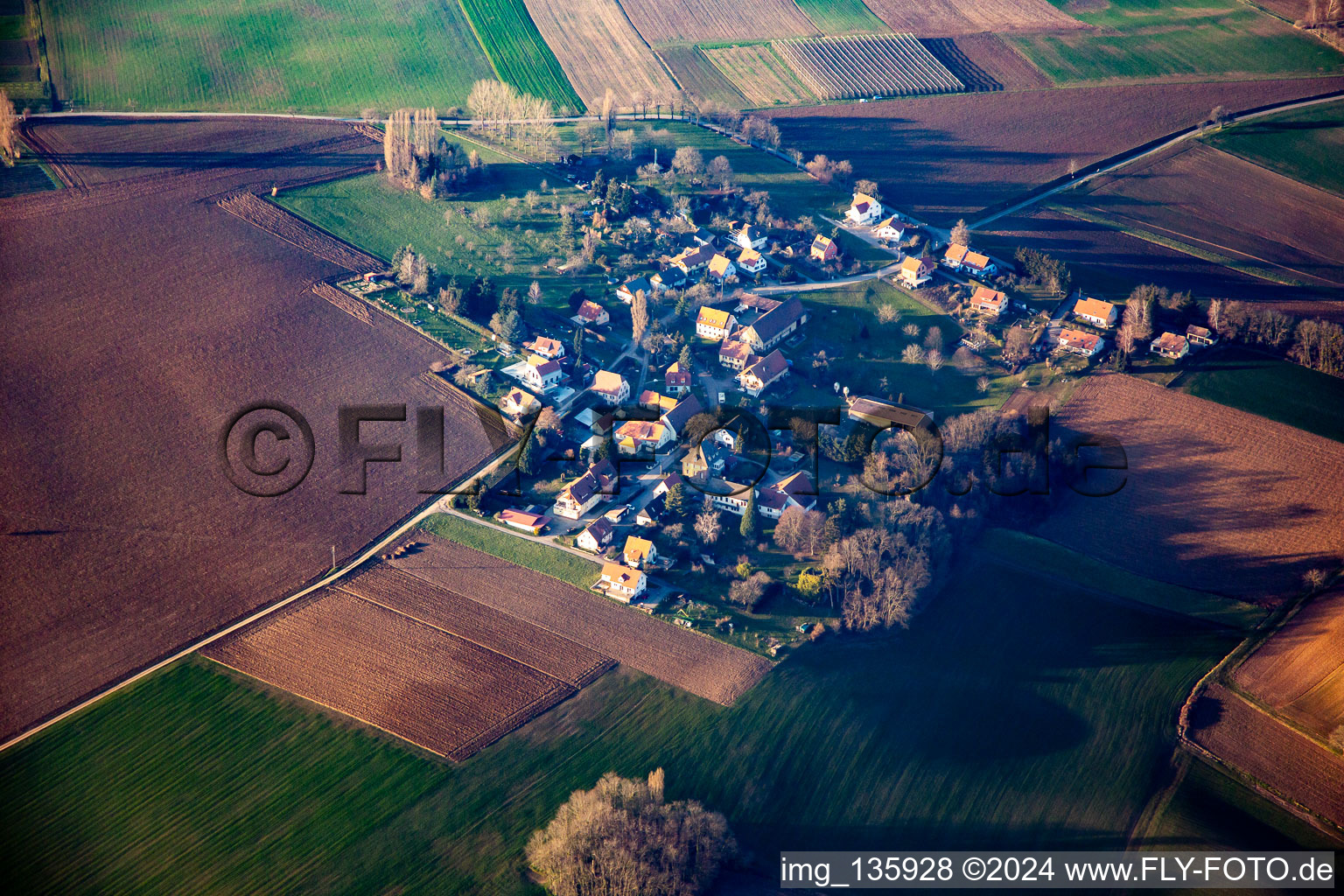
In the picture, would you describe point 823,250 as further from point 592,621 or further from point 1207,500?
point 592,621

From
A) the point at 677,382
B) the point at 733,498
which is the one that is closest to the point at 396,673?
the point at 733,498

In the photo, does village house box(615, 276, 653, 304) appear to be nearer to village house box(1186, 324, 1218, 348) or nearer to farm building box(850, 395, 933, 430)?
farm building box(850, 395, 933, 430)

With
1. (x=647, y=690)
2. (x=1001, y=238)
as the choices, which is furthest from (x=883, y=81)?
(x=647, y=690)

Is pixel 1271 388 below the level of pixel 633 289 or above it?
below

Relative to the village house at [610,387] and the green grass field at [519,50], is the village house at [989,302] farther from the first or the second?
the green grass field at [519,50]
